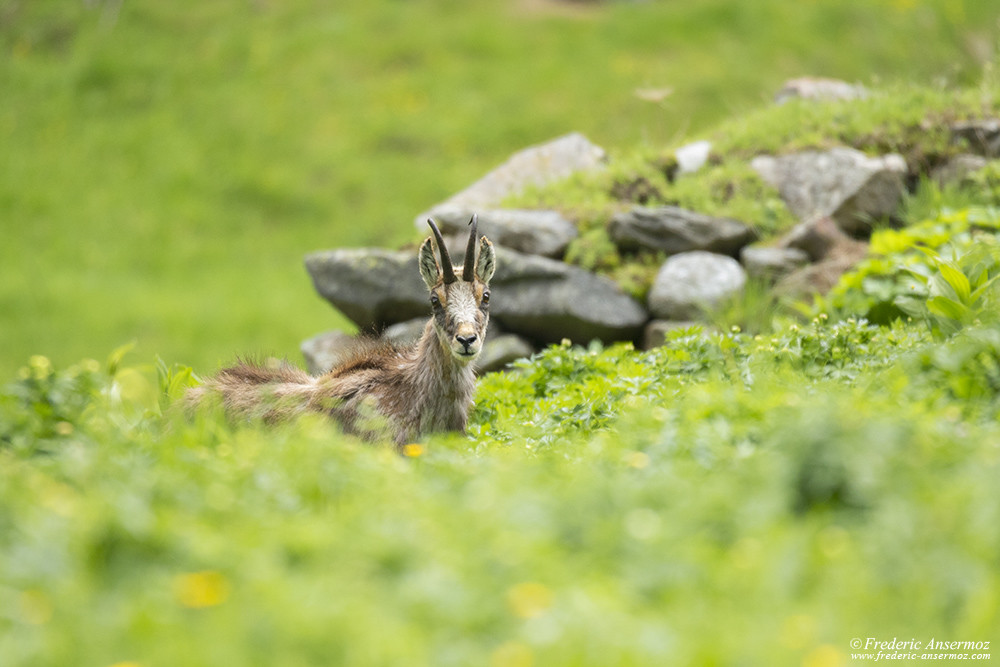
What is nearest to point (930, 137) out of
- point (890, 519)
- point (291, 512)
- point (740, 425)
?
point (740, 425)

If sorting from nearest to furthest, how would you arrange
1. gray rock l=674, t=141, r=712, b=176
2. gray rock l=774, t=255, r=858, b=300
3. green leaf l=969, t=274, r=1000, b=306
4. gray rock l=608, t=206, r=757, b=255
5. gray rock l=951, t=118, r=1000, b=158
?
green leaf l=969, t=274, r=1000, b=306, gray rock l=774, t=255, r=858, b=300, gray rock l=608, t=206, r=757, b=255, gray rock l=951, t=118, r=1000, b=158, gray rock l=674, t=141, r=712, b=176

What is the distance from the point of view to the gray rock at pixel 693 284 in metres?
10.2

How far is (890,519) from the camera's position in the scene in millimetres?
3480

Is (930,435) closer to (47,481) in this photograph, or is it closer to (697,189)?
(47,481)

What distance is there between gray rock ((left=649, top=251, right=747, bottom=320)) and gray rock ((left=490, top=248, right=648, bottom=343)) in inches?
12.1

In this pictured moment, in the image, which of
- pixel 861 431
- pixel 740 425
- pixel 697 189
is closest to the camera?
pixel 861 431

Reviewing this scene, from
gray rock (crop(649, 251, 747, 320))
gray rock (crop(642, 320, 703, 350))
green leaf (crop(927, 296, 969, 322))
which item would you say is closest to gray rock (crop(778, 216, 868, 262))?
gray rock (crop(649, 251, 747, 320))

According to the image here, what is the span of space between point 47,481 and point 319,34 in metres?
23.6

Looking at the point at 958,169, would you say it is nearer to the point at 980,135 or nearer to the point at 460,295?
the point at 980,135

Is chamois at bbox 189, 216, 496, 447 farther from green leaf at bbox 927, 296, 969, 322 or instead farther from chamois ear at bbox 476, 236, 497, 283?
green leaf at bbox 927, 296, 969, 322

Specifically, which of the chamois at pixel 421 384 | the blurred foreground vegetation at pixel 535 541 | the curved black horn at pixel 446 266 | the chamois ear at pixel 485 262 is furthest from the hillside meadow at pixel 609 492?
the curved black horn at pixel 446 266

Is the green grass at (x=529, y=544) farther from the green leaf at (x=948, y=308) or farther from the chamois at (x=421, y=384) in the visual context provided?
the chamois at (x=421, y=384)

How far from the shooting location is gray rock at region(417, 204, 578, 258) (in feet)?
36.2

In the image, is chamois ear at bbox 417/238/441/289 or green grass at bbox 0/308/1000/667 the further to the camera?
chamois ear at bbox 417/238/441/289
